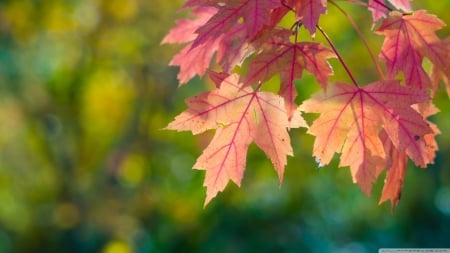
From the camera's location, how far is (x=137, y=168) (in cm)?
629

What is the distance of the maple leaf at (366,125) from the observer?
1.12 meters

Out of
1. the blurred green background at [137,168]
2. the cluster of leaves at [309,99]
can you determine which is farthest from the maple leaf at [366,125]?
the blurred green background at [137,168]

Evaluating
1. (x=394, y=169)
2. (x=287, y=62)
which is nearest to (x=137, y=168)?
(x=394, y=169)

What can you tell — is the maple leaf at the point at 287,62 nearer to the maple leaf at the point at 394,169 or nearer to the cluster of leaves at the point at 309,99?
the cluster of leaves at the point at 309,99

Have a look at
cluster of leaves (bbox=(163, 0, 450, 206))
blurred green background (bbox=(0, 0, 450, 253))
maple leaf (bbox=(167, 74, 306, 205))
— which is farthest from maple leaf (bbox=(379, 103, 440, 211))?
blurred green background (bbox=(0, 0, 450, 253))

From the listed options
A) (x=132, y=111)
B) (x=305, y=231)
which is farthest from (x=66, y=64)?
(x=305, y=231)

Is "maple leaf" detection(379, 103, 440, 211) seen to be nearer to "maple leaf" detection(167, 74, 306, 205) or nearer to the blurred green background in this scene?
"maple leaf" detection(167, 74, 306, 205)

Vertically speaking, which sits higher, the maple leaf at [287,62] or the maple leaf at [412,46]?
the maple leaf at [287,62]

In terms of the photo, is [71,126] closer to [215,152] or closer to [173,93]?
[173,93]

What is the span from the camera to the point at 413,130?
112cm

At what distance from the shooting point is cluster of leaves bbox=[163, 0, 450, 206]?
43.5 inches

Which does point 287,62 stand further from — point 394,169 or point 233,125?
point 394,169

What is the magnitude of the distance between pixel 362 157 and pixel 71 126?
5.03 m

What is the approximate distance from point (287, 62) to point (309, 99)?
0.23ft
